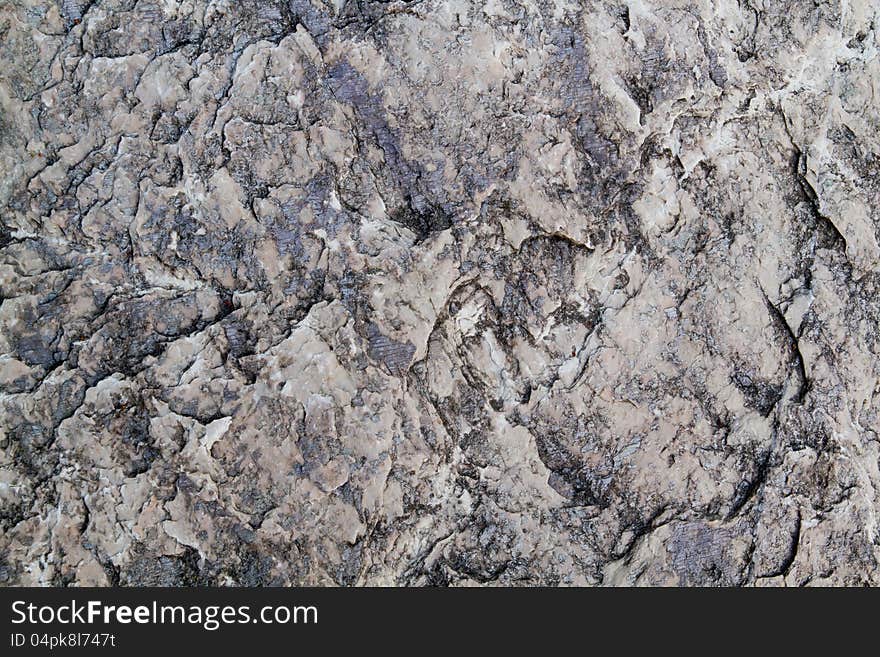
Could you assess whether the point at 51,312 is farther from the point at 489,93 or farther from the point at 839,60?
the point at 839,60

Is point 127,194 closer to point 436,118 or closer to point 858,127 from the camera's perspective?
point 436,118

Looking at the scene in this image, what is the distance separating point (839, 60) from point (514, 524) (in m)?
1.25

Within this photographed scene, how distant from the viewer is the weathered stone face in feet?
5.37

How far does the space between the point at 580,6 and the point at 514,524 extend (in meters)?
1.11

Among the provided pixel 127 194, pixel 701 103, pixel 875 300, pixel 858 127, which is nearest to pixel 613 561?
pixel 875 300

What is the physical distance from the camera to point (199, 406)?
64.2 inches

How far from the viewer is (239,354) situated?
1646mm

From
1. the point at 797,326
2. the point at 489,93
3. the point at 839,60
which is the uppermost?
the point at 839,60

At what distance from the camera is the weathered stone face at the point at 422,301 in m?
1.64

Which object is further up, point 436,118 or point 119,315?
point 436,118

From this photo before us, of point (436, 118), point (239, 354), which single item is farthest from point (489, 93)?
point (239, 354)

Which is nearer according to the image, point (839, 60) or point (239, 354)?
point (239, 354)

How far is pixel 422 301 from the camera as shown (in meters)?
1.67

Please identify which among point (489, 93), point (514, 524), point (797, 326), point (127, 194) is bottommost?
point (514, 524)
